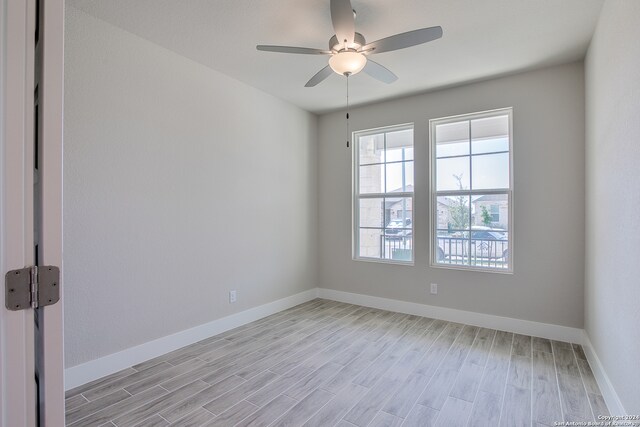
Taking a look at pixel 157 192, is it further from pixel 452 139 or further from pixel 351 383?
pixel 452 139

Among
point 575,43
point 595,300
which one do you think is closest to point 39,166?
point 595,300

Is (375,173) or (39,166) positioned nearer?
(39,166)

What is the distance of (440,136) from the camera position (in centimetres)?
410

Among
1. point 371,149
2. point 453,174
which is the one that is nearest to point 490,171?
point 453,174

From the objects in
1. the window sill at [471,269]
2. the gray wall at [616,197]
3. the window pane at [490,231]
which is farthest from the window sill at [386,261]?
the gray wall at [616,197]

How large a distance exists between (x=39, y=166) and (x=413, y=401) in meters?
2.45

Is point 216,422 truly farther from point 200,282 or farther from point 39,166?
point 39,166

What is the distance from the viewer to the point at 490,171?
377 centimetres

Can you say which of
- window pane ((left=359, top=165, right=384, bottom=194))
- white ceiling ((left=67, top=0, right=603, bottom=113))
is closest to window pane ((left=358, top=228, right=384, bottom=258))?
window pane ((left=359, top=165, right=384, bottom=194))

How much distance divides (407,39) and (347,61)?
429 mm

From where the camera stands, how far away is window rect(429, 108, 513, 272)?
12.1ft

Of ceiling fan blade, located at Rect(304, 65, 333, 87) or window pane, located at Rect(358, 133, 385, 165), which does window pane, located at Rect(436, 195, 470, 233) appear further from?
ceiling fan blade, located at Rect(304, 65, 333, 87)

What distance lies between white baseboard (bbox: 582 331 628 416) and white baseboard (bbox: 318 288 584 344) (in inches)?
10.8

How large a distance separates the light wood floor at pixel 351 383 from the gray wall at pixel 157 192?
51 centimetres
